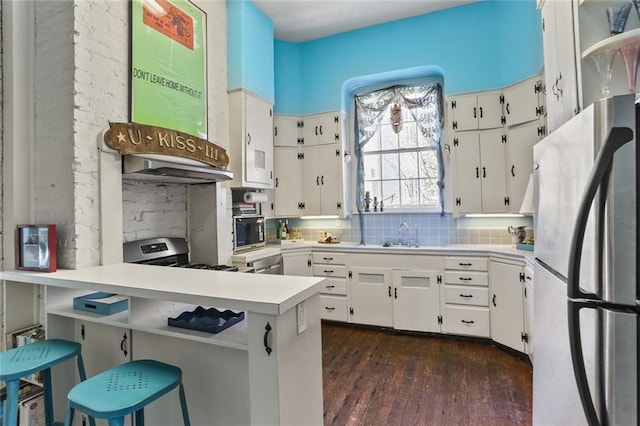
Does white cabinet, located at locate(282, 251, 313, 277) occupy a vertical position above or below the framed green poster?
below

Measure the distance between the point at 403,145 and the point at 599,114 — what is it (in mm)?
3557

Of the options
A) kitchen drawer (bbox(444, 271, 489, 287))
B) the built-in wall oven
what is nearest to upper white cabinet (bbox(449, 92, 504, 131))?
kitchen drawer (bbox(444, 271, 489, 287))

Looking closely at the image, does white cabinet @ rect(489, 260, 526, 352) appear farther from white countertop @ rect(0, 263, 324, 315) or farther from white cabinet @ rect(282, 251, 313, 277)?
white countertop @ rect(0, 263, 324, 315)

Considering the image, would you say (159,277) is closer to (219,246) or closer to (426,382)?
(219,246)

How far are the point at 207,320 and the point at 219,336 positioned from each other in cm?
15

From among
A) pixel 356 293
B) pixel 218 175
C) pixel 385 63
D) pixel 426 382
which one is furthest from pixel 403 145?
pixel 426 382

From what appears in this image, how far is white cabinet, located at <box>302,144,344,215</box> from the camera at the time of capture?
407 centimetres

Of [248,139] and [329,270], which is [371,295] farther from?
[248,139]

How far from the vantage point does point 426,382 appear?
2395 millimetres

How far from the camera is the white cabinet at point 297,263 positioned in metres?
3.67

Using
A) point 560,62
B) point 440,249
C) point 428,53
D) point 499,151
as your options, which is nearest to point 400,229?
point 440,249

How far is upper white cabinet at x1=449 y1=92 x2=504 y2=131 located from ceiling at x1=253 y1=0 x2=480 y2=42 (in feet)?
3.79

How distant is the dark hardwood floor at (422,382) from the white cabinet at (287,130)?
253 cm

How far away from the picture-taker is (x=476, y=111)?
11.1 ft
